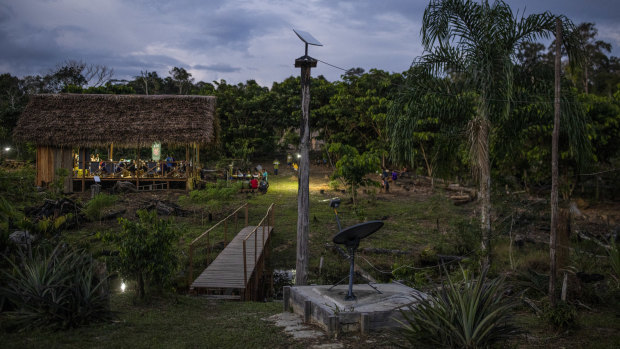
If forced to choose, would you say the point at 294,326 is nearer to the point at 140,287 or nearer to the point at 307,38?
the point at 140,287

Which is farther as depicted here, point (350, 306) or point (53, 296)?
point (350, 306)

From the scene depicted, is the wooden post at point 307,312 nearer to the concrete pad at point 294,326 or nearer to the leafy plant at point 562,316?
the concrete pad at point 294,326

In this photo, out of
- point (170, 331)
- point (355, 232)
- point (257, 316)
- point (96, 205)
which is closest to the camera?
point (170, 331)

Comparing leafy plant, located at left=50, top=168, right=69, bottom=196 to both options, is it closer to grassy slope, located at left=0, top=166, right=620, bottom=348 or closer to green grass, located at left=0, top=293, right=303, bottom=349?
grassy slope, located at left=0, top=166, right=620, bottom=348

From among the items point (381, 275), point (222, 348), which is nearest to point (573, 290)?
point (381, 275)

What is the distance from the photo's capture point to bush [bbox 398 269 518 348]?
3975 mm

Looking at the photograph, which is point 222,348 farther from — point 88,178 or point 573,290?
point 88,178

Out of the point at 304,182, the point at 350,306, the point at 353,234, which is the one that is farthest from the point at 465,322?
the point at 304,182

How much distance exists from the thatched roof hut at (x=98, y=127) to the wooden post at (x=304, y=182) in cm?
1393

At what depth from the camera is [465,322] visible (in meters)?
4.00

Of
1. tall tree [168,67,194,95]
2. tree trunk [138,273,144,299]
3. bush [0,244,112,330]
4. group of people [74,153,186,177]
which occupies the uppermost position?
tall tree [168,67,194,95]

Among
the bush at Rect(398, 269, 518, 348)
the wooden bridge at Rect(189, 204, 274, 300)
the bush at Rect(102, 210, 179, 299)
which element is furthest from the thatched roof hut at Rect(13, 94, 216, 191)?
the bush at Rect(398, 269, 518, 348)

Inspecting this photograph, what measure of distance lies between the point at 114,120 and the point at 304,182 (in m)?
17.3

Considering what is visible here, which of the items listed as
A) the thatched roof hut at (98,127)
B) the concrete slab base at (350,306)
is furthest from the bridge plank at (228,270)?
the thatched roof hut at (98,127)
